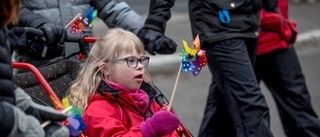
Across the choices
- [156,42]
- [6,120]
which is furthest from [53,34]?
[6,120]

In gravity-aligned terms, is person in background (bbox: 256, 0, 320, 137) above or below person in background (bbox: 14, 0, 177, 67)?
below

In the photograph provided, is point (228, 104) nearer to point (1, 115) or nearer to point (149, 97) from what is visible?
point (149, 97)

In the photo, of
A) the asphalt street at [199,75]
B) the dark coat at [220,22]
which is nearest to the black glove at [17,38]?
the dark coat at [220,22]

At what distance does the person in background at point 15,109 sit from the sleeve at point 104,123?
0.90m

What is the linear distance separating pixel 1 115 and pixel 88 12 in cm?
242

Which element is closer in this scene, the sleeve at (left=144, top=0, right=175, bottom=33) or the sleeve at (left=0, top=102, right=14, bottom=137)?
the sleeve at (left=0, top=102, right=14, bottom=137)

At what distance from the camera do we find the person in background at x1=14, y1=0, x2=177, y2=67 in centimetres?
601

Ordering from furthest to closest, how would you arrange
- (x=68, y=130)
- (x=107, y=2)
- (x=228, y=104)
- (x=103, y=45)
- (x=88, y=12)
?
(x=228, y=104) → (x=107, y=2) → (x=88, y=12) → (x=103, y=45) → (x=68, y=130)

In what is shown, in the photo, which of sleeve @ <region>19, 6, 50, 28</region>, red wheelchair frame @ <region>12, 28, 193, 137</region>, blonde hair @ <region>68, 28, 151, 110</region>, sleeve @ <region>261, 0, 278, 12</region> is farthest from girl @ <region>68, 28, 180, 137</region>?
sleeve @ <region>261, 0, 278, 12</region>

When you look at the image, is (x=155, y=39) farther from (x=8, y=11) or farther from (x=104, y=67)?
(x=8, y=11)

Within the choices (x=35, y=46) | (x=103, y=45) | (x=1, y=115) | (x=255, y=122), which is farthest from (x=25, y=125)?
(x=255, y=122)

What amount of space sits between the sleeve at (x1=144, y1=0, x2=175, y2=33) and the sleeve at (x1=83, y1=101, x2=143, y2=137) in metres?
1.47

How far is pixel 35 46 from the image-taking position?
19.5 feet

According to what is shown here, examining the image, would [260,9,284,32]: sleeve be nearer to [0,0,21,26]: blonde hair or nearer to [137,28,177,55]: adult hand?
[137,28,177,55]: adult hand
